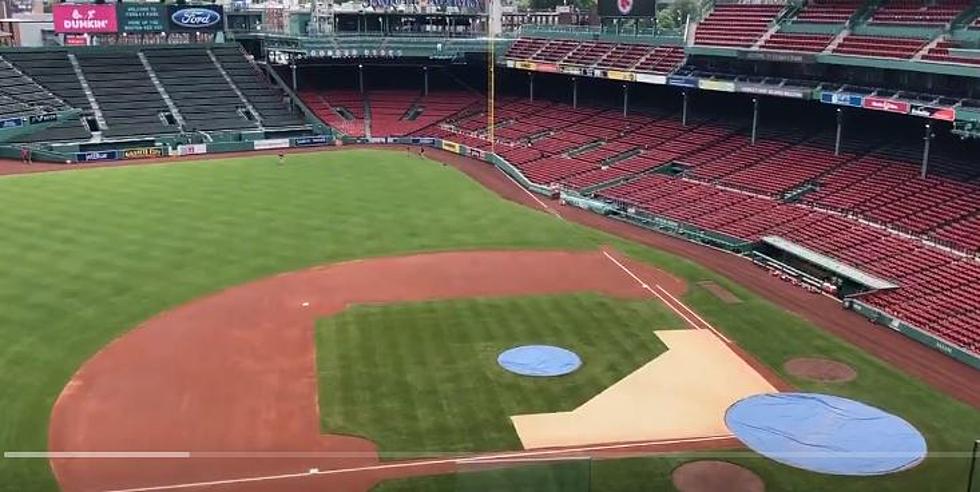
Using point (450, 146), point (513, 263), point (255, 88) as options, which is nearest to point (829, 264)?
A: point (513, 263)

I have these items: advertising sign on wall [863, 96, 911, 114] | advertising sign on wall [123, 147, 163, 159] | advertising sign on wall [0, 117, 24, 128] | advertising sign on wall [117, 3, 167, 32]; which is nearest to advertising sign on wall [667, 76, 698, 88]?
advertising sign on wall [863, 96, 911, 114]

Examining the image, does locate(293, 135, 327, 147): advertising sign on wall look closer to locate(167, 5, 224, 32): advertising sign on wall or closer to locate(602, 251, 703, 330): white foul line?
locate(167, 5, 224, 32): advertising sign on wall

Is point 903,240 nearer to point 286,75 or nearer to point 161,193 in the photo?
point 161,193

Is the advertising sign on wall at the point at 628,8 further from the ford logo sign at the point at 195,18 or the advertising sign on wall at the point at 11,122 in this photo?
the advertising sign on wall at the point at 11,122

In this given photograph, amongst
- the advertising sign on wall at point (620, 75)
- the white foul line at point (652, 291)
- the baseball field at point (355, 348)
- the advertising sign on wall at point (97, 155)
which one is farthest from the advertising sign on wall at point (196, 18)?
the white foul line at point (652, 291)

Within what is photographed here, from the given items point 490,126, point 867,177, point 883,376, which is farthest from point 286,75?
point 883,376
